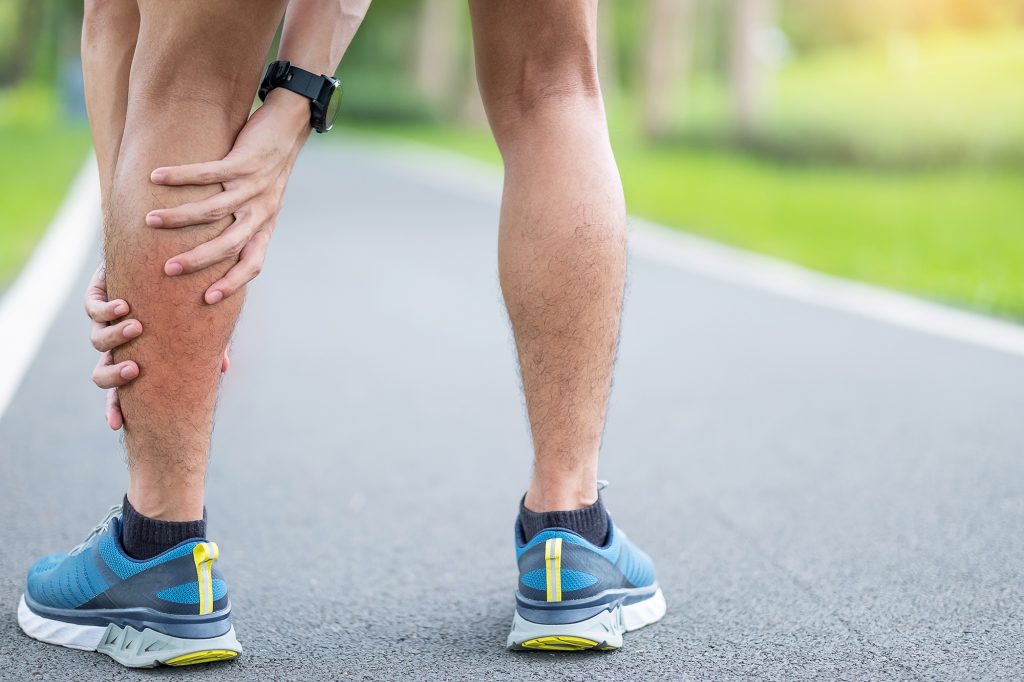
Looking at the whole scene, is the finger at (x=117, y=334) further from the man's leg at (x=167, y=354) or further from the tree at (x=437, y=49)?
the tree at (x=437, y=49)

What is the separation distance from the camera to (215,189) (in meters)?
1.65

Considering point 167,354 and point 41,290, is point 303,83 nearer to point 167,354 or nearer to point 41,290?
point 167,354

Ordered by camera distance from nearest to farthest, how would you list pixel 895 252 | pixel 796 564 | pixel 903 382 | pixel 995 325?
pixel 796 564 → pixel 903 382 → pixel 995 325 → pixel 895 252

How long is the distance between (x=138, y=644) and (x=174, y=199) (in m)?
0.63

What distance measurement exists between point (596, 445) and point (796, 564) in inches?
22.8

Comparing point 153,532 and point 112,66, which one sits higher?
point 112,66

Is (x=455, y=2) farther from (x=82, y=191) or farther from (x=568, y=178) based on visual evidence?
(x=568, y=178)

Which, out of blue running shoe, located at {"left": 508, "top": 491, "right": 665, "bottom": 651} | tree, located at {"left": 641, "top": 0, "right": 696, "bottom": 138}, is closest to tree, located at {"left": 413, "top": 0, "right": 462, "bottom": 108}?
tree, located at {"left": 641, "top": 0, "right": 696, "bottom": 138}

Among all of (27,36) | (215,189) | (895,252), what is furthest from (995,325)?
(27,36)

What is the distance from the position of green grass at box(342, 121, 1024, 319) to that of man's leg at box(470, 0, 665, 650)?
11.8 ft

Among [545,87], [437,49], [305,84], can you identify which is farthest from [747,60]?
[437,49]

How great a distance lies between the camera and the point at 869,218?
910 cm

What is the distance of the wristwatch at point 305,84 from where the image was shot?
5.85ft

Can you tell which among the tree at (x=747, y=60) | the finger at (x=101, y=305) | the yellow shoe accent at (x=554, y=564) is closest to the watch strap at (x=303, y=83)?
the finger at (x=101, y=305)
